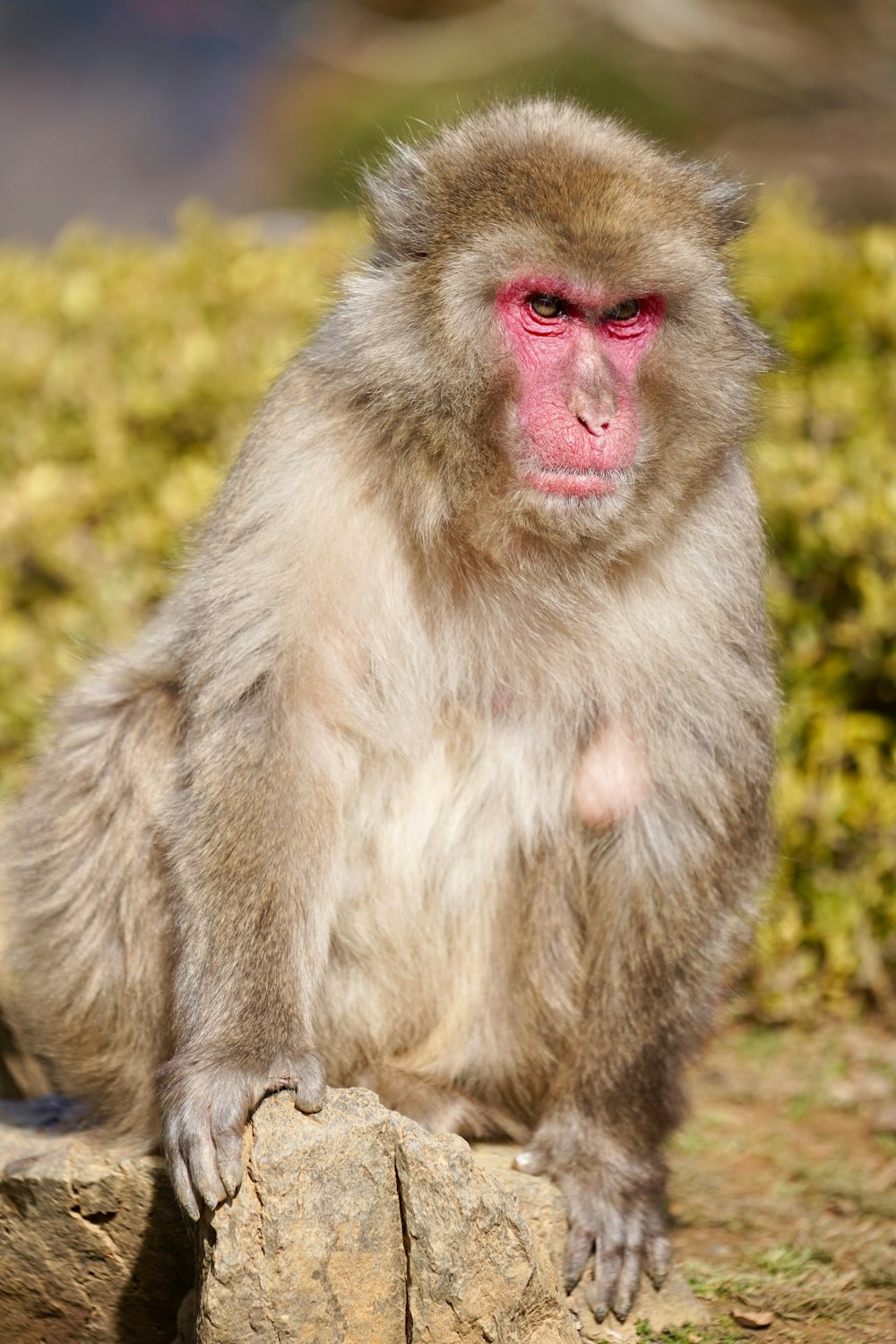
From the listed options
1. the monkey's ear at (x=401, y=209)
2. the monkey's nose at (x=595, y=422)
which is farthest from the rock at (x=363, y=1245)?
the monkey's ear at (x=401, y=209)

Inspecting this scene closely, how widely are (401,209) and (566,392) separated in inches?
19.1

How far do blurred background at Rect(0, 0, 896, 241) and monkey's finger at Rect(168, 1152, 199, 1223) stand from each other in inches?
366

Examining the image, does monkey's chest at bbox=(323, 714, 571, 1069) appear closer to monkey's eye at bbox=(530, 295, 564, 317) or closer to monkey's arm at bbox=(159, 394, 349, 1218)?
monkey's arm at bbox=(159, 394, 349, 1218)

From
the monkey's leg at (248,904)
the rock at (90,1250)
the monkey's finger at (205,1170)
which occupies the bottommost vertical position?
the rock at (90,1250)

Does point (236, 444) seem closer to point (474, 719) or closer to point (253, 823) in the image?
point (474, 719)

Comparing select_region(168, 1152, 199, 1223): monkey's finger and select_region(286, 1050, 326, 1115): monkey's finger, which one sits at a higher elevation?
select_region(286, 1050, 326, 1115): monkey's finger

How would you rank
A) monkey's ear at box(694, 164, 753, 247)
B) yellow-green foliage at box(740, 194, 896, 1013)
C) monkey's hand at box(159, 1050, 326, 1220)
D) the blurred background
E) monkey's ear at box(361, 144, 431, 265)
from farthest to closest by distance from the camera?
1. the blurred background
2. yellow-green foliage at box(740, 194, 896, 1013)
3. monkey's ear at box(694, 164, 753, 247)
4. monkey's ear at box(361, 144, 431, 265)
5. monkey's hand at box(159, 1050, 326, 1220)

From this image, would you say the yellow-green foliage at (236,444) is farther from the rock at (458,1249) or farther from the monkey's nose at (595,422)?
the rock at (458,1249)

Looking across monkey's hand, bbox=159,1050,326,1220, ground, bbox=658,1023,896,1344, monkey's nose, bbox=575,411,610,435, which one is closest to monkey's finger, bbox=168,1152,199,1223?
monkey's hand, bbox=159,1050,326,1220

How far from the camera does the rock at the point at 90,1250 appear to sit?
273cm

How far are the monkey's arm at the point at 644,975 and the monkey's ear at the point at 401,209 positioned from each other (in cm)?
95

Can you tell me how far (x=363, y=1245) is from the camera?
94.0 inches

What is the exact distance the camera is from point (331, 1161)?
2.37m

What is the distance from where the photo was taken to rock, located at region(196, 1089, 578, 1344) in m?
2.32
